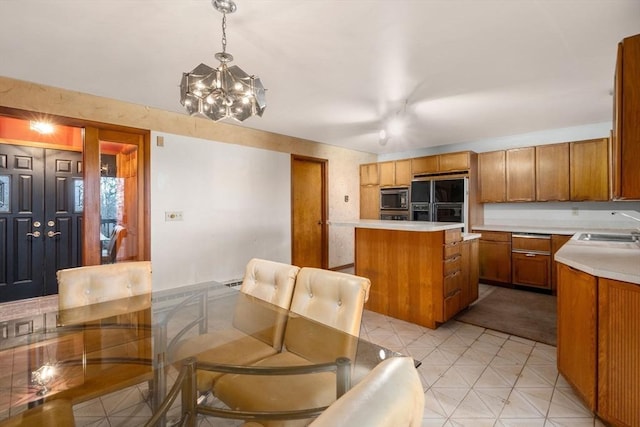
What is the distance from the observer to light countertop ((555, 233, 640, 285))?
1521 mm

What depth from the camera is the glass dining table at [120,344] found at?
1.28 metres

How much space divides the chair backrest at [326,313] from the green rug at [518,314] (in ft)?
7.27

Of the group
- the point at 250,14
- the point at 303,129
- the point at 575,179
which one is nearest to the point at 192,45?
the point at 250,14

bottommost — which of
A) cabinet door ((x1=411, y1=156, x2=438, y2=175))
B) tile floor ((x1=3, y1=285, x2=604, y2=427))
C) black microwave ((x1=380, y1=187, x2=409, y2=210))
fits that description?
tile floor ((x1=3, y1=285, x2=604, y2=427))

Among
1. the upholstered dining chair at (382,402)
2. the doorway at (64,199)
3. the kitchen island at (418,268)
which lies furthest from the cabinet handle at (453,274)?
the doorway at (64,199)

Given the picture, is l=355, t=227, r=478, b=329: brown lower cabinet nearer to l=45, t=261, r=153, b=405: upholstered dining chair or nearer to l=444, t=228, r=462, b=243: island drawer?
l=444, t=228, r=462, b=243: island drawer

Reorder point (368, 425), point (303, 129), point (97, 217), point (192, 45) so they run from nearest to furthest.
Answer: point (368, 425), point (192, 45), point (97, 217), point (303, 129)

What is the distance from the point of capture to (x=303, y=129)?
4.38 metres

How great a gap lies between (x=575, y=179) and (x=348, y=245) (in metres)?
3.56

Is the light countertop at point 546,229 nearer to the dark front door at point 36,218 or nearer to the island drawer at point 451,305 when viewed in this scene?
the island drawer at point 451,305

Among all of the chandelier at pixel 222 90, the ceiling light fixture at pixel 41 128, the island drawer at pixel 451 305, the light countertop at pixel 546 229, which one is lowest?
the island drawer at pixel 451 305

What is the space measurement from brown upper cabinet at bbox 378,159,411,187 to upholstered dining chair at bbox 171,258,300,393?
13.5 ft

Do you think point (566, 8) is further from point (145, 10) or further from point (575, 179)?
point (575, 179)

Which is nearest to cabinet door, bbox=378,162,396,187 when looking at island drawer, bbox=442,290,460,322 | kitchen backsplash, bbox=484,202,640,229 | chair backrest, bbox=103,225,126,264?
kitchen backsplash, bbox=484,202,640,229
